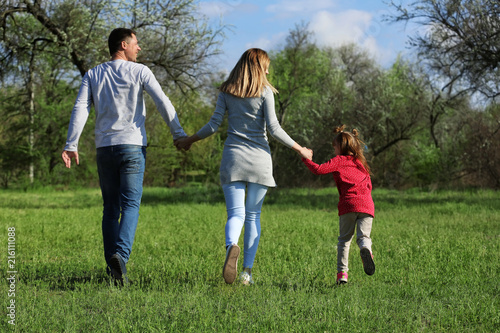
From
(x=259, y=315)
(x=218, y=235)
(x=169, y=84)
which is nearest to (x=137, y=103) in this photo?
(x=259, y=315)

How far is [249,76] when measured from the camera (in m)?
4.97

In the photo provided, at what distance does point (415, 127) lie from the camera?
1089 inches

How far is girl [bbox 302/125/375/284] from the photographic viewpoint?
521 centimetres

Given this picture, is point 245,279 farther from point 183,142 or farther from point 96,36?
point 96,36

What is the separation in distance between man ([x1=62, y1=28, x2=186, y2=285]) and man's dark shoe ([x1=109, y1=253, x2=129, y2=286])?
51 millimetres

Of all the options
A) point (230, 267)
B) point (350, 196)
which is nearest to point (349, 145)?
point (350, 196)

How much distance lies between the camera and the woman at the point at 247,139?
491cm

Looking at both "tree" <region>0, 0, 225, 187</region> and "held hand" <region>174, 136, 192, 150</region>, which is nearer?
"held hand" <region>174, 136, 192, 150</region>

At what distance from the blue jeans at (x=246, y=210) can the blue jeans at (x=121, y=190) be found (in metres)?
0.89

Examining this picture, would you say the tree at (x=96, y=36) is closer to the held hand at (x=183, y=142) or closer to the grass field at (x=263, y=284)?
the grass field at (x=263, y=284)

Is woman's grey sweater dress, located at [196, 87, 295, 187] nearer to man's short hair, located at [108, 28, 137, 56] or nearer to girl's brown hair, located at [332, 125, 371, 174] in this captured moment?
girl's brown hair, located at [332, 125, 371, 174]

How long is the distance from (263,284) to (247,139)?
1385 mm

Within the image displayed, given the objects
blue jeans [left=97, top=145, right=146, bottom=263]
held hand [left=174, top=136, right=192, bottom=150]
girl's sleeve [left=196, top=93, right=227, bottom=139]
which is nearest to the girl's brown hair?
girl's sleeve [left=196, top=93, right=227, bottom=139]

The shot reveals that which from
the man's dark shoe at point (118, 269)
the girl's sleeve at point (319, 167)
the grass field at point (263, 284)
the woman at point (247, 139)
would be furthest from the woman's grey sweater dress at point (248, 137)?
the man's dark shoe at point (118, 269)
